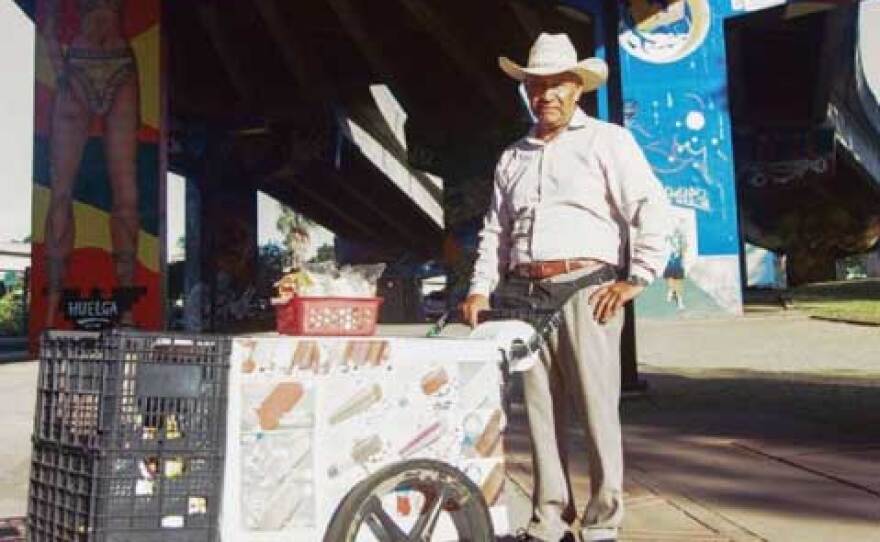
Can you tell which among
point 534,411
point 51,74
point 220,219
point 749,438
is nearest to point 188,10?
point 51,74

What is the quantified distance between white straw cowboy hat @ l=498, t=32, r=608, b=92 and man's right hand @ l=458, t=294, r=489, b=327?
0.90 meters

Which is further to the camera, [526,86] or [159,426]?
[526,86]

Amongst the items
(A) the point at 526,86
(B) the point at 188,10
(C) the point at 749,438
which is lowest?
(C) the point at 749,438

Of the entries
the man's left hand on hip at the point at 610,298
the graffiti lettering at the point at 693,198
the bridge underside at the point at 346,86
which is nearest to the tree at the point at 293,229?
the bridge underside at the point at 346,86

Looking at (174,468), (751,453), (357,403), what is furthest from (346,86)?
(174,468)

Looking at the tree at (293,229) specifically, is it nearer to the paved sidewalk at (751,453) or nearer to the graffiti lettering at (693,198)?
the graffiti lettering at (693,198)

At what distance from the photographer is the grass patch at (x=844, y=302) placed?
767 inches

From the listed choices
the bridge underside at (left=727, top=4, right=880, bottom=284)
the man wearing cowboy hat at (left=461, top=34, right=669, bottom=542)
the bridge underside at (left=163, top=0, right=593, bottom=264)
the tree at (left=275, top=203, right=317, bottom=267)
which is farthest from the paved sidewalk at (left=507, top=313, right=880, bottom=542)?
the tree at (left=275, top=203, right=317, bottom=267)

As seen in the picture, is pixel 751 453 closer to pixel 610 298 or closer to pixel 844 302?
pixel 610 298

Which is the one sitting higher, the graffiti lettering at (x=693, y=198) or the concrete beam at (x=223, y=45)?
the concrete beam at (x=223, y=45)

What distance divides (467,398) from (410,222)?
53122 millimetres

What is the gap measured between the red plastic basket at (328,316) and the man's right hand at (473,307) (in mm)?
714

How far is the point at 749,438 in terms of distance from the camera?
692cm

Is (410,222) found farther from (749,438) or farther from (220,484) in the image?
(220,484)
